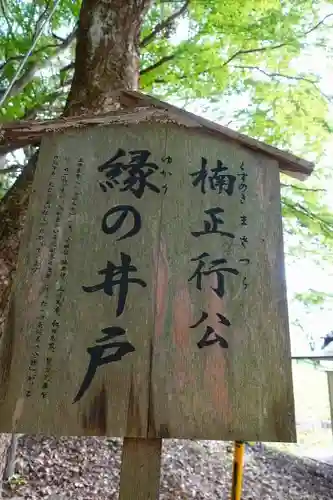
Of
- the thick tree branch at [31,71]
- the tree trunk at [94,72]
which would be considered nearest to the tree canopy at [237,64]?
the thick tree branch at [31,71]

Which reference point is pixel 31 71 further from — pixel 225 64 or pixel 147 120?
pixel 147 120

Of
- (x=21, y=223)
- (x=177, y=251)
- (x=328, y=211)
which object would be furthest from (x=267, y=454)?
(x=177, y=251)

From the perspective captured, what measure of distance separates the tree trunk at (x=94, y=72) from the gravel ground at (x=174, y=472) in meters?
2.51

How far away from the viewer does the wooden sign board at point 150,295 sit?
5.72 feet

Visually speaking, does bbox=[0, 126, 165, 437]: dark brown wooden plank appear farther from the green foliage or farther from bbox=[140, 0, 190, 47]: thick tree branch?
the green foliage

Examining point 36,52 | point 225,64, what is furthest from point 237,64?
point 36,52

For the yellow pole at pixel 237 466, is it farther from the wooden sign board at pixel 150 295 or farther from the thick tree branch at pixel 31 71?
the thick tree branch at pixel 31 71

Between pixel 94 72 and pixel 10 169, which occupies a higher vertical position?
pixel 10 169

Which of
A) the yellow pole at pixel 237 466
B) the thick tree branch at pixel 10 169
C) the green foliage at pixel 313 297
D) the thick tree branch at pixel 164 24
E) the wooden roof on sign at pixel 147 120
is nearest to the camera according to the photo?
the yellow pole at pixel 237 466

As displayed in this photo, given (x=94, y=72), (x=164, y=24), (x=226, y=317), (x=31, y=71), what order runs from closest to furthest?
(x=226, y=317)
(x=94, y=72)
(x=31, y=71)
(x=164, y=24)

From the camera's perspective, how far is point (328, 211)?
239 inches

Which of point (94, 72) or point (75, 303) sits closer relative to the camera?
point (75, 303)

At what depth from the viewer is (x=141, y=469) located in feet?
5.57

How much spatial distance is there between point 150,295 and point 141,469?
72 centimetres
